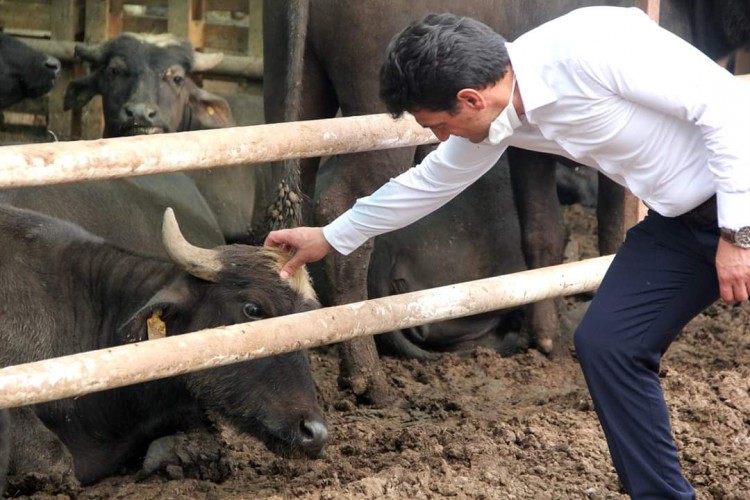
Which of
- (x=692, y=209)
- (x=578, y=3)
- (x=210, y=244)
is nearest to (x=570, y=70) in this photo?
(x=692, y=209)

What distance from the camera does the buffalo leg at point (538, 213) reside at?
7.32m


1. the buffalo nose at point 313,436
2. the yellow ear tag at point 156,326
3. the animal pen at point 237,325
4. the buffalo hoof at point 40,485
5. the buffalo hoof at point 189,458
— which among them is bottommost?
the buffalo hoof at point 189,458

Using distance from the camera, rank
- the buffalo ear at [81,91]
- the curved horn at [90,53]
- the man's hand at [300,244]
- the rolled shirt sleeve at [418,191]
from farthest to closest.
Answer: the buffalo ear at [81,91] < the curved horn at [90,53] < the man's hand at [300,244] < the rolled shirt sleeve at [418,191]

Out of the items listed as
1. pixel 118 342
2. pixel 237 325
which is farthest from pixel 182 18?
pixel 237 325

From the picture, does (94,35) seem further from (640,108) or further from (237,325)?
(640,108)

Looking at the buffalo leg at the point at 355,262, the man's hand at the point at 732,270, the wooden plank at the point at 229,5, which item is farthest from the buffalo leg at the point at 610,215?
the wooden plank at the point at 229,5

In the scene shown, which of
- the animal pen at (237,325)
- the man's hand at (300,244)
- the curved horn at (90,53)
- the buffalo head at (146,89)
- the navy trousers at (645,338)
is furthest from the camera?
the curved horn at (90,53)

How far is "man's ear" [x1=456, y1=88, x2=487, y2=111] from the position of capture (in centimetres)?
364

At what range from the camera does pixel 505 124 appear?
3.79 meters

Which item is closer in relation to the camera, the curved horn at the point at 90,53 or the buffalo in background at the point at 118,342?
the buffalo in background at the point at 118,342

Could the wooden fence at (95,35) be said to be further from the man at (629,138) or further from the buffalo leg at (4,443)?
the man at (629,138)

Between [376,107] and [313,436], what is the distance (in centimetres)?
223

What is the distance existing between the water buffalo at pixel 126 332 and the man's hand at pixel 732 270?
182 centimetres

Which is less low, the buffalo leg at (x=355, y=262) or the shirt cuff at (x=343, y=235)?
the shirt cuff at (x=343, y=235)
